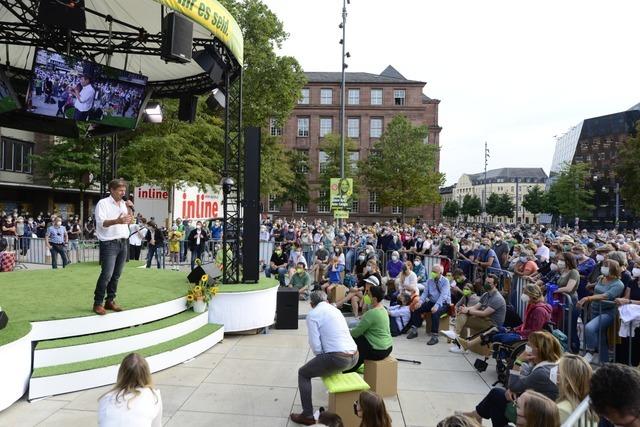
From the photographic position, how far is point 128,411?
335 cm

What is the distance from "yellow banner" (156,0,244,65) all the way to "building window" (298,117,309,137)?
50.0 metres

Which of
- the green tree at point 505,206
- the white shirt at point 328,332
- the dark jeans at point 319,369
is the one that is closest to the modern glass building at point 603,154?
the green tree at point 505,206

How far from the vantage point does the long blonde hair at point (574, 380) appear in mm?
3741

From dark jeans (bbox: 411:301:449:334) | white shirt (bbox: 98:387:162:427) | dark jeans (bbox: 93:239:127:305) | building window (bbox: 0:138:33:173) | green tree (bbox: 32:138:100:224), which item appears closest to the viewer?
white shirt (bbox: 98:387:162:427)

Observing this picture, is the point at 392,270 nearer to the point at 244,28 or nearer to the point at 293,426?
the point at 293,426

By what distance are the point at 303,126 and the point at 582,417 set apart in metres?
58.3

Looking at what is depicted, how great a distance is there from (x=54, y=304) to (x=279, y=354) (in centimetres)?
387

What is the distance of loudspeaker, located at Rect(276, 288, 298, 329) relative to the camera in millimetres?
10172

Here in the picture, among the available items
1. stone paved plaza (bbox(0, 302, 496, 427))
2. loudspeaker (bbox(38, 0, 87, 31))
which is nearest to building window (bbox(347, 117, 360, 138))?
loudspeaker (bbox(38, 0, 87, 31))

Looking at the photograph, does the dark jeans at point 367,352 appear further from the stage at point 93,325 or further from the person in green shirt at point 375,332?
the stage at point 93,325

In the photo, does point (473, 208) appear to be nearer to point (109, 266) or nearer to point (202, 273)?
point (202, 273)

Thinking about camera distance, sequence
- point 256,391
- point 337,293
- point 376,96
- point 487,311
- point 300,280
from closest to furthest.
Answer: point 256,391 < point 487,311 < point 337,293 < point 300,280 < point 376,96

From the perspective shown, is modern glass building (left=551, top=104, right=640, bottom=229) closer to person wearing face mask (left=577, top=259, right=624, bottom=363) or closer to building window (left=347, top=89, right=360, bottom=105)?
building window (left=347, top=89, right=360, bottom=105)

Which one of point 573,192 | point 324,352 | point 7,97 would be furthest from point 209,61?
point 573,192
